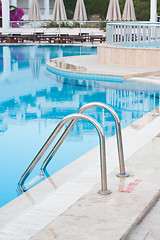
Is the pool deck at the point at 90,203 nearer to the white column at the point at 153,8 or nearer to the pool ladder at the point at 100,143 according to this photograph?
the pool ladder at the point at 100,143

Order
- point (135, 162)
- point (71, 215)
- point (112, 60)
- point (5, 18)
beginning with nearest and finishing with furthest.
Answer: point (71, 215)
point (135, 162)
point (112, 60)
point (5, 18)

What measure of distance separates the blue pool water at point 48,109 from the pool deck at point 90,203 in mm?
420

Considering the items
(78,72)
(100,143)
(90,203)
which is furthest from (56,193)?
(78,72)

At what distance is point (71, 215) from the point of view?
2984 millimetres

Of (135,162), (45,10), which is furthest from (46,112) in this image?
(45,10)

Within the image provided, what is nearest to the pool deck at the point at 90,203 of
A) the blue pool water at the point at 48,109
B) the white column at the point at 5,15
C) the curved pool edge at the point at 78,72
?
the blue pool water at the point at 48,109

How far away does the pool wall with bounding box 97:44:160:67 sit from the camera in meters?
12.6

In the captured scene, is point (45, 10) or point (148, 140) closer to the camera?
point (148, 140)

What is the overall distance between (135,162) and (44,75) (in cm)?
890

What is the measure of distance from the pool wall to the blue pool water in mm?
1876

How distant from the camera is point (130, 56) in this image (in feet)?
42.7

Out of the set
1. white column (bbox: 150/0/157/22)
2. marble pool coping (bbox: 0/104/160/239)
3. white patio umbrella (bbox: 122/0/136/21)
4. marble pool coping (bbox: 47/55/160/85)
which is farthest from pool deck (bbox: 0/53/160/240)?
white patio umbrella (bbox: 122/0/136/21)

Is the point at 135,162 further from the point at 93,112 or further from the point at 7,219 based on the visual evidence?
the point at 93,112

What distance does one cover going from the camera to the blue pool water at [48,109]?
5258mm
